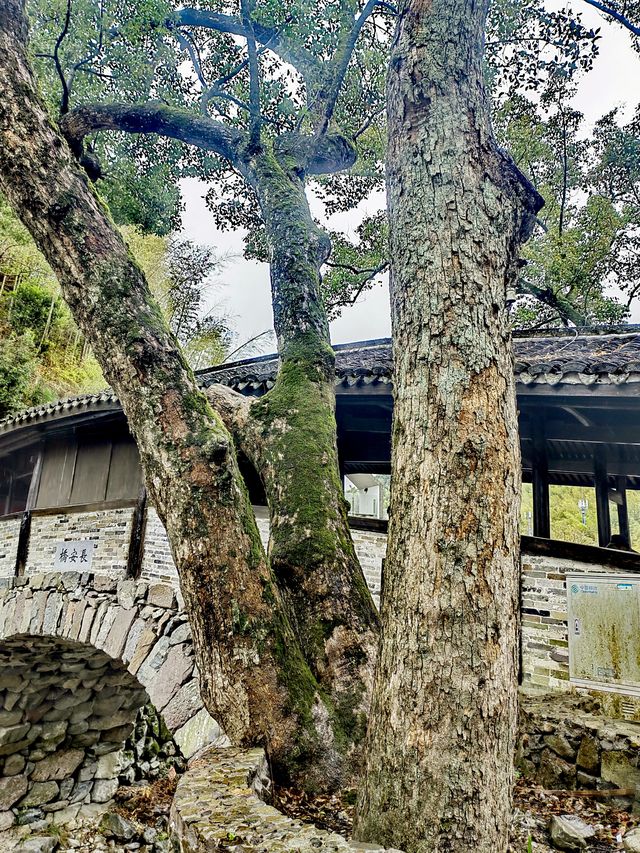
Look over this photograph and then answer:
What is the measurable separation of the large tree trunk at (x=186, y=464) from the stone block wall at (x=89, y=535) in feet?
13.3

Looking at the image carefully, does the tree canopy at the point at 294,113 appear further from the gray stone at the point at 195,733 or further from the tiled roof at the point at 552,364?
the gray stone at the point at 195,733

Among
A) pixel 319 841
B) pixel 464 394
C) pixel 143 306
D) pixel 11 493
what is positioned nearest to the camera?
pixel 319 841

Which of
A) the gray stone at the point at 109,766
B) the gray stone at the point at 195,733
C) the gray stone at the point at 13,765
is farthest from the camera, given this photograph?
the gray stone at the point at 109,766

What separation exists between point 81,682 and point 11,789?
1.55m

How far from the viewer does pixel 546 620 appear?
4117 mm

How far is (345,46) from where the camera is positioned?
490 centimetres

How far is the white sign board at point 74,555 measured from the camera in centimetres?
634

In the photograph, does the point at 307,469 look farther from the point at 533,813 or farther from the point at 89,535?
the point at 89,535

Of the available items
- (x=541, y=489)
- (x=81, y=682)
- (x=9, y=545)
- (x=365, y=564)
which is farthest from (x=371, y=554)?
(x=81, y=682)

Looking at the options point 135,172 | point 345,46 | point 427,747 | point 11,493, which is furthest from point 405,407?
point 11,493

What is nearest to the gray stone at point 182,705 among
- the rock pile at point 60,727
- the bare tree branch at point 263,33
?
the rock pile at point 60,727

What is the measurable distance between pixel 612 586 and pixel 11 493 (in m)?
11.3

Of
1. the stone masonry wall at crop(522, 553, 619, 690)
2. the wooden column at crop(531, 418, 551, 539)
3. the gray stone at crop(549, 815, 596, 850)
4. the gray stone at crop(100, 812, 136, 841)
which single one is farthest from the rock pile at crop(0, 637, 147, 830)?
the gray stone at crop(549, 815, 596, 850)

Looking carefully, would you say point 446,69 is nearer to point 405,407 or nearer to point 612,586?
point 405,407
